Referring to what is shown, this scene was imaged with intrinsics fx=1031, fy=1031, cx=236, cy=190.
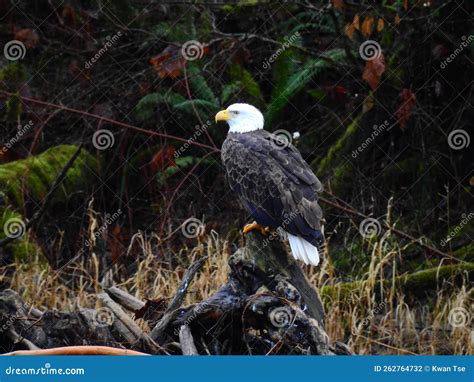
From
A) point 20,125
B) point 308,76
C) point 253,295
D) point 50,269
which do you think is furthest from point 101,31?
point 253,295

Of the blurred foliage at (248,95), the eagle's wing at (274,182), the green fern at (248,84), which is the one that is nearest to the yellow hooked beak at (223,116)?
the eagle's wing at (274,182)

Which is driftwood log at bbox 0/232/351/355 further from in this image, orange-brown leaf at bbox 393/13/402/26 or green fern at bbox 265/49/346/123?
green fern at bbox 265/49/346/123

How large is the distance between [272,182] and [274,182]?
2cm

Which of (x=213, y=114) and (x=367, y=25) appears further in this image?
(x=213, y=114)

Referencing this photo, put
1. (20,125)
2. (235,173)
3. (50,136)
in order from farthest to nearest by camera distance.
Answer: (50,136), (20,125), (235,173)

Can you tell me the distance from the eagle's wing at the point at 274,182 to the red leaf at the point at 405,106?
6.46 ft

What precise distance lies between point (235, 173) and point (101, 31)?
3.78 m

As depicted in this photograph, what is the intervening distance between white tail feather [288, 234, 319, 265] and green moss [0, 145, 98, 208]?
3.40 m

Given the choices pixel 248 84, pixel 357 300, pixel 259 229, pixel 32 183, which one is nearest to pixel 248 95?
pixel 248 84

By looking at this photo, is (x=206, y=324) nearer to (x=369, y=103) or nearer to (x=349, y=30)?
(x=349, y=30)

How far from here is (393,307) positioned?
786cm

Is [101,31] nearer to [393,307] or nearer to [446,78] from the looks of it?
[446,78]

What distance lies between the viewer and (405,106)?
860cm

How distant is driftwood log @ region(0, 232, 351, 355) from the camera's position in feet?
15.6
